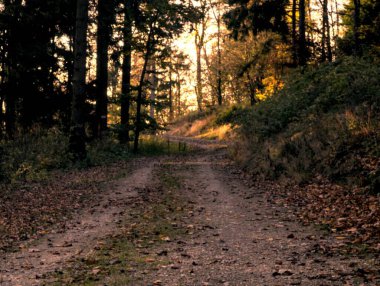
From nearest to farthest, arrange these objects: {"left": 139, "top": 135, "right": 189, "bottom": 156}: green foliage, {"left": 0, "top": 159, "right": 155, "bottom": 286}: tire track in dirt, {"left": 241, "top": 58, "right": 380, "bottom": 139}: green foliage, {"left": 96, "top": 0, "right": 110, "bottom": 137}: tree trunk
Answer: {"left": 0, "top": 159, "right": 155, "bottom": 286}: tire track in dirt, {"left": 241, "top": 58, "right": 380, "bottom": 139}: green foliage, {"left": 96, "top": 0, "right": 110, "bottom": 137}: tree trunk, {"left": 139, "top": 135, "right": 189, "bottom": 156}: green foliage

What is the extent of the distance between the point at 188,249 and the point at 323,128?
27.6 feet

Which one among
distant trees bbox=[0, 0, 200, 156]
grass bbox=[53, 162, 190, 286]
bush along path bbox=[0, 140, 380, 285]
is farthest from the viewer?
distant trees bbox=[0, 0, 200, 156]

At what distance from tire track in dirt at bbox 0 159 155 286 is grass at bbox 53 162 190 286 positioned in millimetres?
276

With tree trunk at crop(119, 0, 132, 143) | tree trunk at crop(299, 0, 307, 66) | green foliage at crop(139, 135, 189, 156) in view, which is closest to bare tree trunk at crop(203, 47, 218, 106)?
green foliage at crop(139, 135, 189, 156)

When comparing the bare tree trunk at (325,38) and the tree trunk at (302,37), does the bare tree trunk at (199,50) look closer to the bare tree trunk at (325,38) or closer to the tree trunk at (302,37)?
the bare tree trunk at (325,38)

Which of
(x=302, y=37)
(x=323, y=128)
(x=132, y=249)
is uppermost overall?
(x=302, y=37)

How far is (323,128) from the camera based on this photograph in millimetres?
14070

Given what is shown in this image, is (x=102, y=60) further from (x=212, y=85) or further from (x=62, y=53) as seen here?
(x=212, y=85)

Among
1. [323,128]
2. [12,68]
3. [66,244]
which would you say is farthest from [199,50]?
[66,244]

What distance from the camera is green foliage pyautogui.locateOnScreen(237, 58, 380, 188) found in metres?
11.4

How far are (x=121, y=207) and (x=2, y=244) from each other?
3.56m

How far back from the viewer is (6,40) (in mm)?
24406

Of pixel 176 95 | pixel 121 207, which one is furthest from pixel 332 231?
pixel 176 95

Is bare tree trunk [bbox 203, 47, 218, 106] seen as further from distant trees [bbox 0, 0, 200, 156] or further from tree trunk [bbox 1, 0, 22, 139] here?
tree trunk [bbox 1, 0, 22, 139]
